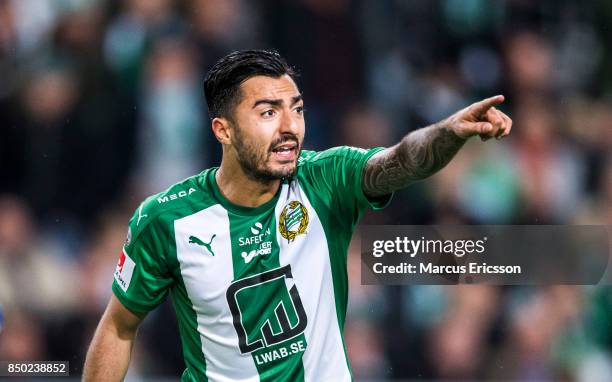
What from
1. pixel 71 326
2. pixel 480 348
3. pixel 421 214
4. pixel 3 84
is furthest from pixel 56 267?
pixel 480 348

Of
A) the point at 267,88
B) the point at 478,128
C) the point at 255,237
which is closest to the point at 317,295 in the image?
the point at 255,237

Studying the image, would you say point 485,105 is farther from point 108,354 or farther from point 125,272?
point 108,354

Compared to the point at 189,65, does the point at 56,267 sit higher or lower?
lower

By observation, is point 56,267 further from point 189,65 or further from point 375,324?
point 375,324

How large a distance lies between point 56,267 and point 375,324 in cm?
169

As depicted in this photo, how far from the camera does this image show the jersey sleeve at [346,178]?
9.98 ft

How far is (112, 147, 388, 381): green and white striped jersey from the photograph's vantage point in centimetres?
312

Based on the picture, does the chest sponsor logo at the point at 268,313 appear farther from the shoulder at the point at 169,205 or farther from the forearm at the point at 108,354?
the forearm at the point at 108,354

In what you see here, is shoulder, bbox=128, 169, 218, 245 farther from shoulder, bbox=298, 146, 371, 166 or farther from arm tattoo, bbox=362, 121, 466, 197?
arm tattoo, bbox=362, 121, 466, 197

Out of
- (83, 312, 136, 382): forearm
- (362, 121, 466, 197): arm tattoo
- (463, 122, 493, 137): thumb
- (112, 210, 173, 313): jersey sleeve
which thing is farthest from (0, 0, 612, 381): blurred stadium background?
(463, 122, 493, 137): thumb

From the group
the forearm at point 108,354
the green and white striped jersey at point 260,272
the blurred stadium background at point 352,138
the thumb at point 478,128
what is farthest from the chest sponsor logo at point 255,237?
the blurred stadium background at point 352,138

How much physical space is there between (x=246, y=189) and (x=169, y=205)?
0.26m

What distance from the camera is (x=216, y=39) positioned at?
16.8ft

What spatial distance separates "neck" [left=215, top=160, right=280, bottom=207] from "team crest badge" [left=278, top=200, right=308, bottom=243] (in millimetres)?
84
